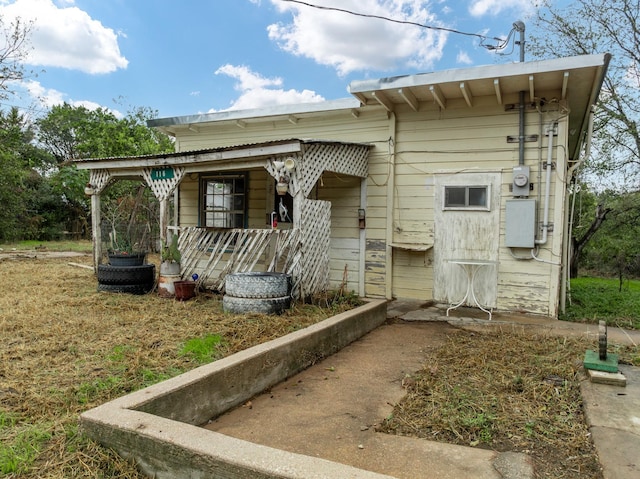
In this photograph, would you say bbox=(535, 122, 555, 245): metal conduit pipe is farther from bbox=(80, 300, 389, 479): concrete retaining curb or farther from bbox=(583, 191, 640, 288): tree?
bbox=(583, 191, 640, 288): tree

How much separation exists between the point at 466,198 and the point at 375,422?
13.1 feet

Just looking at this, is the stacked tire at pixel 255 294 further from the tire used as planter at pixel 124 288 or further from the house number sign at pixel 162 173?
the house number sign at pixel 162 173

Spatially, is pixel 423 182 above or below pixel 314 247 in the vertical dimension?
above

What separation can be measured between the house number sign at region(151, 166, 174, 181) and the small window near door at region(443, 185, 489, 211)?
402cm

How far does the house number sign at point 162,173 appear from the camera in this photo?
6.25 metres

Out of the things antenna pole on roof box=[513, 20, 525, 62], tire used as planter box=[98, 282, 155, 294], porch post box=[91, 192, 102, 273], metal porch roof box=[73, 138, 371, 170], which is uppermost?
antenna pole on roof box=[513, 20, 525, 62]

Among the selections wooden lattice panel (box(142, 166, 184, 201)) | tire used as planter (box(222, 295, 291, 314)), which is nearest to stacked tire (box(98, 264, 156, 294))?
wooden lattice panel (box(142, 166, 184, 201))

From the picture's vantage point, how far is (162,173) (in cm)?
634

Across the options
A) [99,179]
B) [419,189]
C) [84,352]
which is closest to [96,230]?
[99,179]

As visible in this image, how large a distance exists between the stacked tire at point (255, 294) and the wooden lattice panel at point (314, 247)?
0.51m

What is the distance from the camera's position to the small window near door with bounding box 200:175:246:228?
7613mm

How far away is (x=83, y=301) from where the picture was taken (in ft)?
17.1

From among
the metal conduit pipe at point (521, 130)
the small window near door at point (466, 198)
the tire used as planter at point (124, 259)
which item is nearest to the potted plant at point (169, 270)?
the tire used as planter at point (124, 259)

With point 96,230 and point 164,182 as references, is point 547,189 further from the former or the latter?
point 96,230
